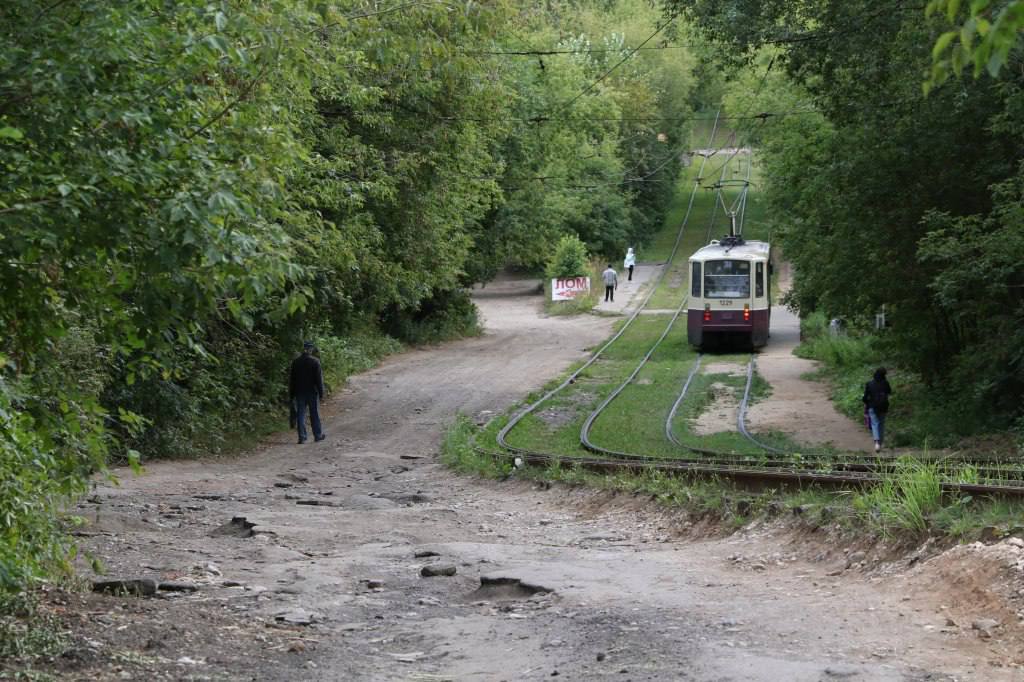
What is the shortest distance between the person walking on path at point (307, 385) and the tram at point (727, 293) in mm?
17497

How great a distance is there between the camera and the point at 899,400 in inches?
1055

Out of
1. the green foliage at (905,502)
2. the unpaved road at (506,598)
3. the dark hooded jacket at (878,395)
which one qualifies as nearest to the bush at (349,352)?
the dark hooded jacket at (878,395)

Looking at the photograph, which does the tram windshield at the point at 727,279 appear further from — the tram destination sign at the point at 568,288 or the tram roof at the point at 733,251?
the tram destination sign at the point at 568,288

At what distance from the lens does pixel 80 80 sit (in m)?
6.38

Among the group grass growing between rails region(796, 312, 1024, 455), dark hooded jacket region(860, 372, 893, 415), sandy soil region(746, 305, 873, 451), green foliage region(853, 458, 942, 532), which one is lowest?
sandy soil region(746, 305, 873, 451)

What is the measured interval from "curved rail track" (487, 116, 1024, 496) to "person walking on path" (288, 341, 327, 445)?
3.45m

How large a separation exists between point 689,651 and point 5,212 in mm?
4571

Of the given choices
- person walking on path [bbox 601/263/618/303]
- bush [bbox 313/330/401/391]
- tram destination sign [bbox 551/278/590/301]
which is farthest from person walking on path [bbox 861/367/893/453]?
tram destination sign [bbox 551/278/590/301]

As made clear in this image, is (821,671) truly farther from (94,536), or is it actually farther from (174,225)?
(94,536)

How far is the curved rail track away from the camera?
464 inches

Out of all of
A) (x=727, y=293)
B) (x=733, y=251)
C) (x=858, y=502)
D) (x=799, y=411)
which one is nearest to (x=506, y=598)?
(x=858, y=502)

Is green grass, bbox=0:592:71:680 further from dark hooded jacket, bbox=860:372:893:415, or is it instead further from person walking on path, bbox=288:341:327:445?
dark hooded jacket, bbox=860:372:893:415

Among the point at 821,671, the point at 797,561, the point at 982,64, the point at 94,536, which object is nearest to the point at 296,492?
the point at 94,536

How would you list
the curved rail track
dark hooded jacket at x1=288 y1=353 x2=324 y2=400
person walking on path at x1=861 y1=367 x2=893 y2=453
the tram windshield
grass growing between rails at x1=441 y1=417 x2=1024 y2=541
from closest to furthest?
grass growing between rails at x1=441 y1=417 x2=1024 y2=541, the curved rail track, person walking on path at x1=861 y1=367 x2=893 y2=453, dark hooded jacket at x1=288 y1=353 x2=324 y2=400, the tram windshield
